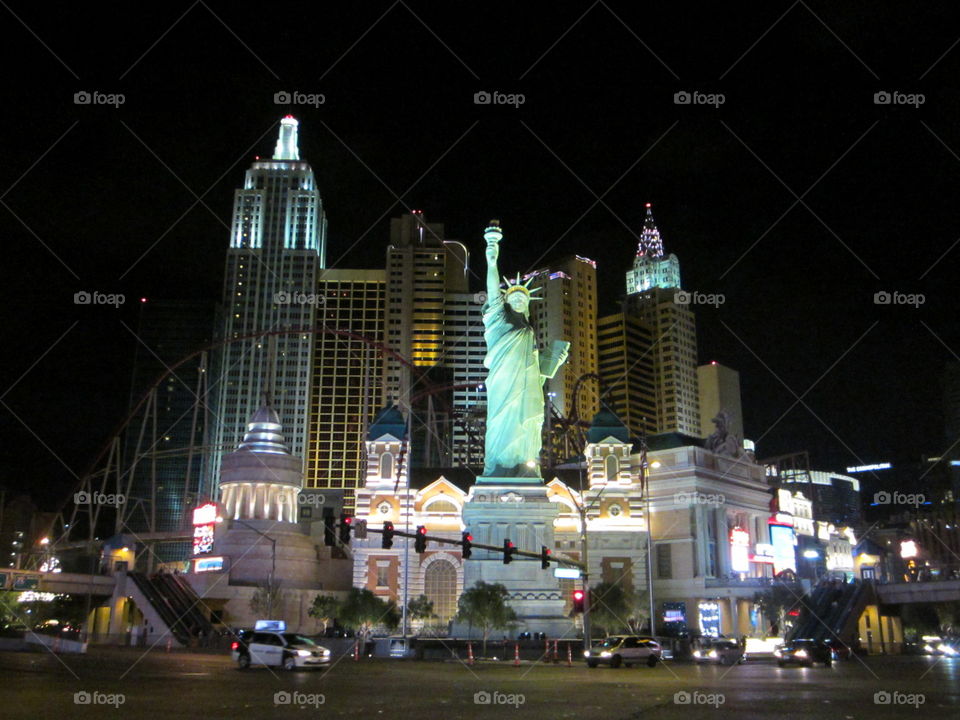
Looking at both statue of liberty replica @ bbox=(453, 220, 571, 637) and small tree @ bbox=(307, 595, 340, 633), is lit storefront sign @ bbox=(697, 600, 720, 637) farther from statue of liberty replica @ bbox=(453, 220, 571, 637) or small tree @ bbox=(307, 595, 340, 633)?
small tree @ bbox=(307, 595, 340, 633)

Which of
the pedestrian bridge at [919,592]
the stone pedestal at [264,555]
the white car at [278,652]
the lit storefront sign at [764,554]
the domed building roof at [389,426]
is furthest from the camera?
the domed building roof at [389,426]

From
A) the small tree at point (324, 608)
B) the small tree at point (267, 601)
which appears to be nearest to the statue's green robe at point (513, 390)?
the small tree at point (324, 608)

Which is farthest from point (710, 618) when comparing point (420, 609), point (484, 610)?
point (484, 610)

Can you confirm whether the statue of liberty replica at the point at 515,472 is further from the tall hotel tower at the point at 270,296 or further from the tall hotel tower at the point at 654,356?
the tall hotel tower at the point at 654,356

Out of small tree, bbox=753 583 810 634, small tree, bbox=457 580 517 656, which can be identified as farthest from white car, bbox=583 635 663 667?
small tree, bbox=753 583 810 634

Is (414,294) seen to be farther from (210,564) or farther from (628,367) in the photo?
(210,564)

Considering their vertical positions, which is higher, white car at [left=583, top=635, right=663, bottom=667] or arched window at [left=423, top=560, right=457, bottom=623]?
arched window at [left=423, top=560, right=457, bottom=623]
